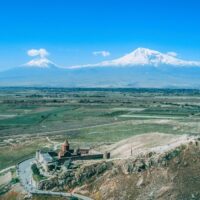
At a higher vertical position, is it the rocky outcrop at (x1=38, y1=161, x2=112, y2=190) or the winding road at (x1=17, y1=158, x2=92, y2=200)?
the rocky outcrop at (x1=38, y1=161, x2=112, y2=190)

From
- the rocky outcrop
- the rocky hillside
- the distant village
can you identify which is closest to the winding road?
the rocky hillside

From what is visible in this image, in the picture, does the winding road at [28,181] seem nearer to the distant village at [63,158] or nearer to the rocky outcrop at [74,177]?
the rocky outcrop at [74,177]

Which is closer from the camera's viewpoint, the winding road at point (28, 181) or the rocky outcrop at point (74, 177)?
the winding road at point (28, 181)

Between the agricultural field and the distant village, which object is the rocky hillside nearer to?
the distant village

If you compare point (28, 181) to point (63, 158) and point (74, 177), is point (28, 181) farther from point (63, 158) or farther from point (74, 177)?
point (63, 158)

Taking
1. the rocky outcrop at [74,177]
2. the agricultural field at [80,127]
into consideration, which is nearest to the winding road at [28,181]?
the rocky outcrop at [74,177]

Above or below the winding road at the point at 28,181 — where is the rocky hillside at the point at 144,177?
above

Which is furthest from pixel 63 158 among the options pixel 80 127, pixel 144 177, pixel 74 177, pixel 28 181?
pixel 80 127
